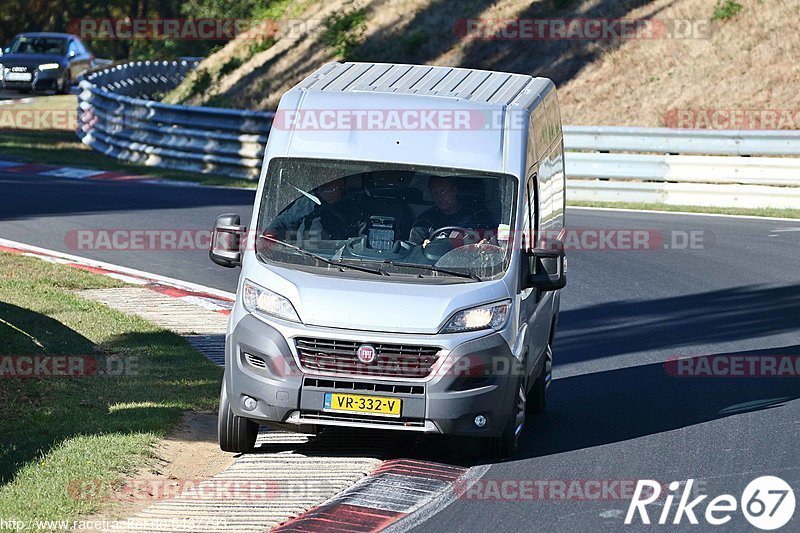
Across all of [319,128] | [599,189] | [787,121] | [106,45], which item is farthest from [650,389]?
[106,45]

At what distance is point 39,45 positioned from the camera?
1644 inches

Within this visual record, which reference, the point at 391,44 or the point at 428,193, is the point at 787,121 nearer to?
the point at 391,44

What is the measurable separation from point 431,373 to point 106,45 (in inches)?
2351

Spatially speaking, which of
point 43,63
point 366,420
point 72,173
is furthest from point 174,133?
point 366,420

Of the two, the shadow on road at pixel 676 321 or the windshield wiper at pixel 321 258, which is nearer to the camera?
the windshield wiper at pixel 321 258

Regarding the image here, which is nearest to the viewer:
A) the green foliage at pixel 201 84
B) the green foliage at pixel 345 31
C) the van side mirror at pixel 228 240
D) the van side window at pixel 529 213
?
the van side mirror at pixel 228 240

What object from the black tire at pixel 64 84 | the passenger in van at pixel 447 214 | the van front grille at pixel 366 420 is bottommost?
the black tire at pixel 64 84

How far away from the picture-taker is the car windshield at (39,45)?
137ft

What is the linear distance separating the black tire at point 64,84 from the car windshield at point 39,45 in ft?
2.98

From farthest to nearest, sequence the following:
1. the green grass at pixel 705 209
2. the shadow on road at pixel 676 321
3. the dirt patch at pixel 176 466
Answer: the green grass at pixel 705 209
the shadow on road at pixel 676 321
the dirt patch at pixel 176 466

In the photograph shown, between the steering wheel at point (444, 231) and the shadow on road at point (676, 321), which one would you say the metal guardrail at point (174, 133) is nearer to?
the shadow on road at point (676, 321)

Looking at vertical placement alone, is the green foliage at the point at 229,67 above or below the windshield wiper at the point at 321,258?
below

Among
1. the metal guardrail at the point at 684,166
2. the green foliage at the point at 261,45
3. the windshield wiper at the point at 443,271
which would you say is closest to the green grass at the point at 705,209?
the metal guardrail at the point at 684,166

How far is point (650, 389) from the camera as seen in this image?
1155 centimetres
